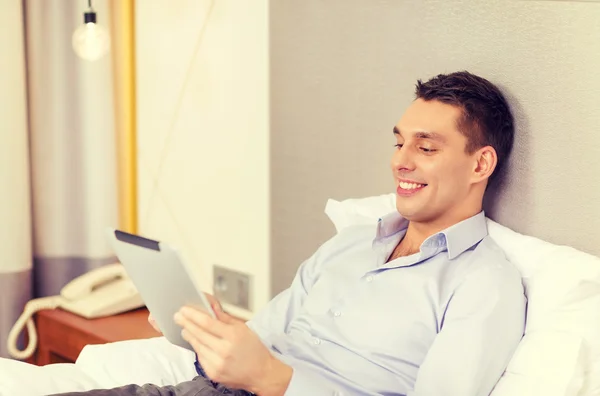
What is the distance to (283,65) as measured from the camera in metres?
2.02

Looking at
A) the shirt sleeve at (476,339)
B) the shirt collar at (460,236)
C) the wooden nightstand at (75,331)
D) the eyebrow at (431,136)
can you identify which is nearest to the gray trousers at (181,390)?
the shirt sleeve at (476,339)

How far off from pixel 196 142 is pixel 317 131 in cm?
58

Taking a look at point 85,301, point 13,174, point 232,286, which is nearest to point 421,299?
point 232,286

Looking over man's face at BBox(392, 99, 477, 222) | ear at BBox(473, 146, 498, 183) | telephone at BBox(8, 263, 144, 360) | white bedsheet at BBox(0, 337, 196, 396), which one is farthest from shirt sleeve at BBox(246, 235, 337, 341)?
telephone at BBox(8, 263, 144, 360)

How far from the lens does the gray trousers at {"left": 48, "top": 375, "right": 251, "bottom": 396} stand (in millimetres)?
1384

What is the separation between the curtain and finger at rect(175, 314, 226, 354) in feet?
4.58

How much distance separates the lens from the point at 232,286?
2.32 m

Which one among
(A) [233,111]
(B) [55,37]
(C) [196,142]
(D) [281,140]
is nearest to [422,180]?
(D) [281,140]

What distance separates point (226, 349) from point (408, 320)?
38 centimetres

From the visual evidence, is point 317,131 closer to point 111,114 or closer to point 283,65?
point 283,65

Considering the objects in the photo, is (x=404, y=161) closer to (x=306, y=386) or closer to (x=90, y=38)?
(x=306, y=386)

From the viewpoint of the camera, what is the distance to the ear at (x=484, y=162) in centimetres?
146

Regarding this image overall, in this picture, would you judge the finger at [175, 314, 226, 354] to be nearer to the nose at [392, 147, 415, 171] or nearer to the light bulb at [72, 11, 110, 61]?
the nose at [392, 147, 415, 171]

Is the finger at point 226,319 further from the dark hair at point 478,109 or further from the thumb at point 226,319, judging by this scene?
the dark hair at point 478,109
